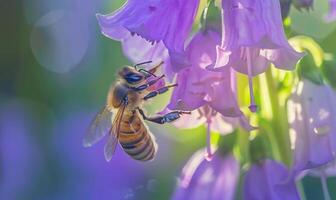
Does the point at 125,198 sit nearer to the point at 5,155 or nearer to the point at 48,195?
the point at 48,195

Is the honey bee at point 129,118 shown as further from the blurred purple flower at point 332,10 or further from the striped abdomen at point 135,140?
the blurred purple flower at point 332,10

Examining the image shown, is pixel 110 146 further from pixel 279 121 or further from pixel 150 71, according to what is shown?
pixel 279 121

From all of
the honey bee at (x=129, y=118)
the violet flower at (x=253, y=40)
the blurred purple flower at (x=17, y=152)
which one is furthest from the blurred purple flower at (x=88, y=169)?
the violet flower at (x=253, y=40)

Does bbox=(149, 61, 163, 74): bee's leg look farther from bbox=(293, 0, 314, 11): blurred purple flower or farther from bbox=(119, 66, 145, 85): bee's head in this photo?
bbox=(293, 0, 314, 11): blurred purple flower

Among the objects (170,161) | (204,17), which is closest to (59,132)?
(170,161)

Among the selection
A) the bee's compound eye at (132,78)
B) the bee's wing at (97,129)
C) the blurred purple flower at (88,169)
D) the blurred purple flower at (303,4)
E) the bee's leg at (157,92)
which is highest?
the blurred purple flower at (303,4)

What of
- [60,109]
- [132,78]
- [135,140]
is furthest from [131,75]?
[60,109]

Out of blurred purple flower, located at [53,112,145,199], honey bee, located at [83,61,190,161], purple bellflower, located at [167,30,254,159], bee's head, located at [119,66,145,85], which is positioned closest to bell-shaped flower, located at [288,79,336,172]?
purple bellflower, located at [167,30,254,159]

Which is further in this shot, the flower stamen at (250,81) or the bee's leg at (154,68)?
the bee's leg at (154,68)
